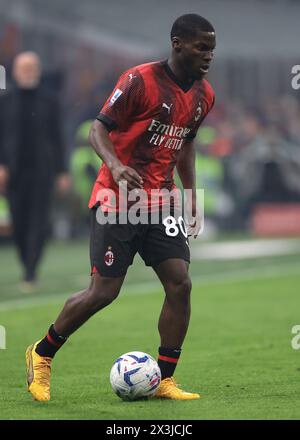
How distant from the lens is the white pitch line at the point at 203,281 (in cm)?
1391

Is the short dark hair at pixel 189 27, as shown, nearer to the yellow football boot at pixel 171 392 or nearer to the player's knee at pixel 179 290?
the player's knee at pixel 179 290

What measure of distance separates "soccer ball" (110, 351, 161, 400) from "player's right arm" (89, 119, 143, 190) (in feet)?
3.47

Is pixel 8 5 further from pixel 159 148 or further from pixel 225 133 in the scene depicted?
pixel 159 148

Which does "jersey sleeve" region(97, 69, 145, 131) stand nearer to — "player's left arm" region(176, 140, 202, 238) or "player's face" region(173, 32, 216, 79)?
"player's face" region(173, 32, 216, 79)

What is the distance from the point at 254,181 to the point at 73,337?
514 inches

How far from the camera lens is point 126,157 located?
8.30m

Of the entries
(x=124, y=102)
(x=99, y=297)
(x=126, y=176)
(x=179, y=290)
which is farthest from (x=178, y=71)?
(x=99, y=297)

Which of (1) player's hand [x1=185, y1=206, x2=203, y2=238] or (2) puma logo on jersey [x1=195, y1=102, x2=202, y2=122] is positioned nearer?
(2) puma logo on jersey [x1=195, y1=102, x2=202, y2=122]

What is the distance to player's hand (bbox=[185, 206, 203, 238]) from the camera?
880 centimetres

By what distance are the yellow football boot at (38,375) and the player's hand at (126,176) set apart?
1.28 meters

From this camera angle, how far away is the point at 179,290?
827 cm

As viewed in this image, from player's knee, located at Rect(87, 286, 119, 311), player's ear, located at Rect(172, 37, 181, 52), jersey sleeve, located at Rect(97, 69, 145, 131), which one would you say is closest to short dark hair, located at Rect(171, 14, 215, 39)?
player's ear, located at Rect(172, 37, 181, 52)

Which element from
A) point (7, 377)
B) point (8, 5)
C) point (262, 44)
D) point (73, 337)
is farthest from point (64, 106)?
point (7, 377)

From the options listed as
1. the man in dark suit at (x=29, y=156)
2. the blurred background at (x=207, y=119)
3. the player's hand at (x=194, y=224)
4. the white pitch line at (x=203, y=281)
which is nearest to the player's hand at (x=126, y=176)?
the player's hand at (x=194, y=224)
